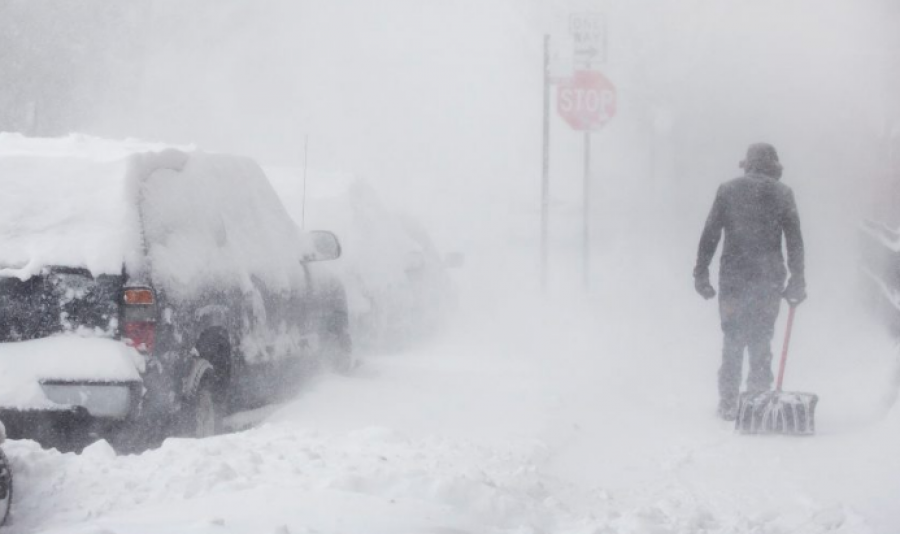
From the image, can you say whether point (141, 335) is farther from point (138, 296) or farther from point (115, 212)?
point (115, 212)

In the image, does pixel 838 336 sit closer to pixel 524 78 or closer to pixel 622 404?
pixel 622 404

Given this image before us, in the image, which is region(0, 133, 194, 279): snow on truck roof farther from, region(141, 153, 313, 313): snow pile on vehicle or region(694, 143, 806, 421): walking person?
region(694, 143, 806, 421): walking person

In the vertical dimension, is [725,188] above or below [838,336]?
above

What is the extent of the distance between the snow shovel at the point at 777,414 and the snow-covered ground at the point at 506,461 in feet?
0.37

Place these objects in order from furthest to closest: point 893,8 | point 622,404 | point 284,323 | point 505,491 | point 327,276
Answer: point 893,8, point 622,404, point 327,276, point 284,323, point 505,491

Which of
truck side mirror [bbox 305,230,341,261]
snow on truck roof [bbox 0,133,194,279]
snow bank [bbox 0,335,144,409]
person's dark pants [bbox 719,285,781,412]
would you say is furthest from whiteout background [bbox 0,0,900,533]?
snow on truck roof [bbox 0,133,194,279]

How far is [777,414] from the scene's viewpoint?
8664mm

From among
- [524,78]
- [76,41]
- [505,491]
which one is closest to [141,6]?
[76,41]

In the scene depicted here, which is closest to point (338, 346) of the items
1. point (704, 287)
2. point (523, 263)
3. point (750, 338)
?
point (704, 287)

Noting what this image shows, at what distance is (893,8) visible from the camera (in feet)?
73.7

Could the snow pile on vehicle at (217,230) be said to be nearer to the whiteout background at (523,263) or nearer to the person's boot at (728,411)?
the whiteout background at (523,263)

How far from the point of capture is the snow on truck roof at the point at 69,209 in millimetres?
6238

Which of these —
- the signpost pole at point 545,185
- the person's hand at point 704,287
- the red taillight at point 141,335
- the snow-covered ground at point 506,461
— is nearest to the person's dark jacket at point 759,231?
the person's hand at point 704,287

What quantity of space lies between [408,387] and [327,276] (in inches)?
36.3
